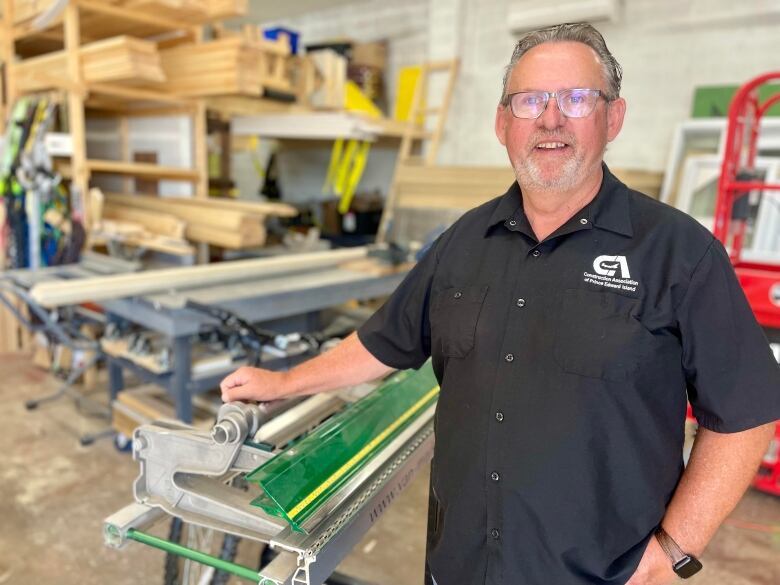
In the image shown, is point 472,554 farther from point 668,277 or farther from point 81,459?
point 81,459

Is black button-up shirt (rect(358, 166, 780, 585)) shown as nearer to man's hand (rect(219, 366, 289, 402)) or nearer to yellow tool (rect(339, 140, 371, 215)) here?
man's hand (rect(219, 366, 289, 402))

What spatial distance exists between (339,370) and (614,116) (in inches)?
32.8

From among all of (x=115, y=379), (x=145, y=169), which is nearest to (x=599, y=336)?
(x=115, y=379)

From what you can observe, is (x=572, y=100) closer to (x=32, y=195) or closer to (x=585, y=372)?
(x=585, y=372)

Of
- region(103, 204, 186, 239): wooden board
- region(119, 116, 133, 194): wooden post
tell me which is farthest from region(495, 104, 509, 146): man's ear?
region(119, 116, 133, 194): wooden post

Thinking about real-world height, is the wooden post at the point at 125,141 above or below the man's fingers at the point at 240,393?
above

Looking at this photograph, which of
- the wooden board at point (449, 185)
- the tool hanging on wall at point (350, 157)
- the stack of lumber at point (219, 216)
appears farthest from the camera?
the tool hanging on wall at point (350, 157)

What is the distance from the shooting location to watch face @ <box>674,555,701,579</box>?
1.04 metres

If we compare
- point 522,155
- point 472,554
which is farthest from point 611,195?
point 472,554

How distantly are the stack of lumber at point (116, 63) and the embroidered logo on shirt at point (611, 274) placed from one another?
3.38 meters

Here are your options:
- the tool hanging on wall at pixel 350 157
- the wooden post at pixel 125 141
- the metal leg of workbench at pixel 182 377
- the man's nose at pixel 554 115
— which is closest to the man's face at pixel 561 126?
the man's nose at pixel 554 115

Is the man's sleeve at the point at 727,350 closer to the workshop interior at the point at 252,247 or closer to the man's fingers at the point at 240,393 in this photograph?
the workshop interior at the point at 252,247

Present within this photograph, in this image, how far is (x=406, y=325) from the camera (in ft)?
4.49

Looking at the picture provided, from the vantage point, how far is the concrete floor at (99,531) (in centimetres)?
233
